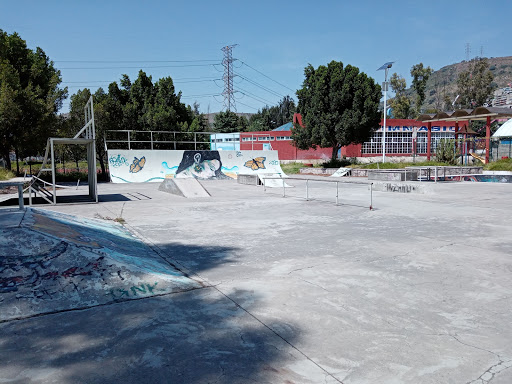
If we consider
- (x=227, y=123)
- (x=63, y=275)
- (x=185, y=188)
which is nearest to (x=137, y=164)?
(x=185, y=188)

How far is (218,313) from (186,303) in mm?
469

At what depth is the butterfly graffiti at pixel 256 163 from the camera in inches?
1310

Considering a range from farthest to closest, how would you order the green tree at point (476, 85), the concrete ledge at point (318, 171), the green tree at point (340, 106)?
the green tree at point (476, 85)
the concrete ledge at point (318, 171)
the green tree at point (340, 106)

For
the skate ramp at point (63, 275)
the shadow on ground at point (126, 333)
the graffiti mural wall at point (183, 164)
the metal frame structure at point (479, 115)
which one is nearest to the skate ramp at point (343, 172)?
the graffiti mural wall at point (183, 164)

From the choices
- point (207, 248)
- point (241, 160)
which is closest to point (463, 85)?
point (241, 160)

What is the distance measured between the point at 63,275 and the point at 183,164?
2704 centimetres

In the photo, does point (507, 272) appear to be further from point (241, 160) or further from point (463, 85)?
point (463, 85)

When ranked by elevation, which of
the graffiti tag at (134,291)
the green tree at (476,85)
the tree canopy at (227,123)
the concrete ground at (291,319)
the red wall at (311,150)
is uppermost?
the green tree at (476,85)

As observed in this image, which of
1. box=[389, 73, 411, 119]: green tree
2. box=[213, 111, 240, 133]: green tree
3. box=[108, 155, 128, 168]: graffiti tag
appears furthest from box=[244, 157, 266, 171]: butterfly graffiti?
box=[389, 73, 411, 119]: green tree

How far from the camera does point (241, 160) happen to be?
33.1 metres

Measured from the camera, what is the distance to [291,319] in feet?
12.5

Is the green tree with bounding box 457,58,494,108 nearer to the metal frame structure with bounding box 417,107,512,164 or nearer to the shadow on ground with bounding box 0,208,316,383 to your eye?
the metal frame structure with bounding box 417,107,512,164

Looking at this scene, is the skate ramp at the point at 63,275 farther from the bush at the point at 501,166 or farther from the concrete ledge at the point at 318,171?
the concrete ledge at the point at 318,171

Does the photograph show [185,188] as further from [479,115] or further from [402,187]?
[479,115]
